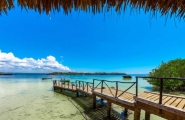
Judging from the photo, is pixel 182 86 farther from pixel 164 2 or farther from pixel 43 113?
pixel 164 2

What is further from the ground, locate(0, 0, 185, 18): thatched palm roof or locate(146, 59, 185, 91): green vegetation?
locate(0, 0, 185, 18): thatched palm roof

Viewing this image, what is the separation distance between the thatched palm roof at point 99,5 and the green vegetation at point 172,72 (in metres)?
20.8

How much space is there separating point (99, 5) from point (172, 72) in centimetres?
2160

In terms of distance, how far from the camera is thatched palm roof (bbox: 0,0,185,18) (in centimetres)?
178

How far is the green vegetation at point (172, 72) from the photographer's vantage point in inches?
781

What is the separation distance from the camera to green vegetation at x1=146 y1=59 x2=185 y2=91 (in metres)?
19.8

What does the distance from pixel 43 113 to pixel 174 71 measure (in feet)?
59.8

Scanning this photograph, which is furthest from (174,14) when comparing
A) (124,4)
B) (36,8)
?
(36,8)

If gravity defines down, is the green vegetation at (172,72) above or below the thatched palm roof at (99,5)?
below

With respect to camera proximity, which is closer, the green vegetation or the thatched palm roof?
the thatched palm roof

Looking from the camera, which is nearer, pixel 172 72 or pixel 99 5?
pixel 99 5

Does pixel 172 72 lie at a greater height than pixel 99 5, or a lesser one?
lesser

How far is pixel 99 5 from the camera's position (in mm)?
1856

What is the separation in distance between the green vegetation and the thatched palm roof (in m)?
20.8
